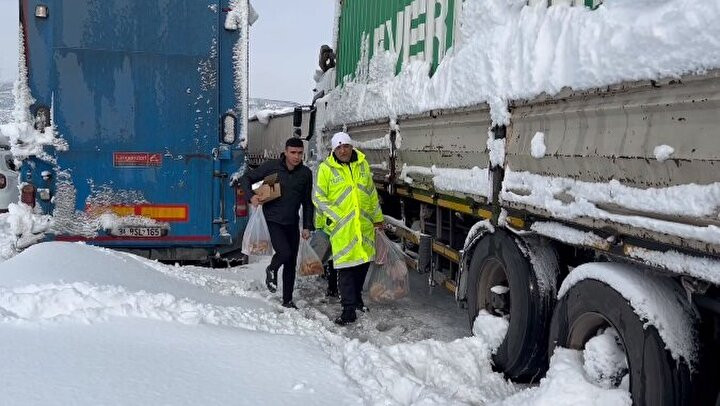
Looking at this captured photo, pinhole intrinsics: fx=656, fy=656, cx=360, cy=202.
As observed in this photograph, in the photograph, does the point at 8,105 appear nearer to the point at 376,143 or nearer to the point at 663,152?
the point at 376,143

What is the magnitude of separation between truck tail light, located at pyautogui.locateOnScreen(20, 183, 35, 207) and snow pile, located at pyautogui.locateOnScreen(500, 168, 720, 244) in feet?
15.7

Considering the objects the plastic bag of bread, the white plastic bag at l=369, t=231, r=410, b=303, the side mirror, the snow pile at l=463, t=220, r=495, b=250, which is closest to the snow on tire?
the snow pile at l=463, t=220, r=495, b=250

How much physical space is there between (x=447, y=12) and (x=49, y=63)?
12.8ft

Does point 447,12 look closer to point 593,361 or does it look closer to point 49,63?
point 593,361

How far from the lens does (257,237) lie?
594cm

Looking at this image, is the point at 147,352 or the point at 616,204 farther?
the point at 147,352

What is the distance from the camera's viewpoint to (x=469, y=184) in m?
4.19

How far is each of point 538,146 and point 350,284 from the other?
8.33 feet

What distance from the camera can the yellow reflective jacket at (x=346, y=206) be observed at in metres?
Result: 5.32

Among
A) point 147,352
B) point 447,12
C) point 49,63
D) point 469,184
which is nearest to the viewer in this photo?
point 147,352

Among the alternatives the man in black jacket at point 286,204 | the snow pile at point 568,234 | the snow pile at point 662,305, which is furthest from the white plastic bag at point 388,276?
the snow pile at point 662,305

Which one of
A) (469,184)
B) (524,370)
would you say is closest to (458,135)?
(469,184)

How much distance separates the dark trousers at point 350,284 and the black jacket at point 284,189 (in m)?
0.69

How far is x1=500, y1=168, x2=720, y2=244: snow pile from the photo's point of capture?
2090 mm
